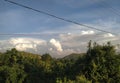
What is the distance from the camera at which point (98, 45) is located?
31.5 meters

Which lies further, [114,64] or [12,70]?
[12,70]

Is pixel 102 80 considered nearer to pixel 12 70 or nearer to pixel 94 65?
pixel 94 65

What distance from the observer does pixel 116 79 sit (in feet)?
98.2

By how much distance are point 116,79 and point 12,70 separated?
3006 cm

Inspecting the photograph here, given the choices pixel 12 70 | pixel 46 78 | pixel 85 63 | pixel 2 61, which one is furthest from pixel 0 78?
pixel 85 63

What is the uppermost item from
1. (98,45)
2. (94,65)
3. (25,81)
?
(98,45)

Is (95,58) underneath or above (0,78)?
above

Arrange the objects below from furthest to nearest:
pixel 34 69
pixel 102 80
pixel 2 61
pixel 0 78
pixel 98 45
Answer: pixel 2 61 → pixel 34 69 → pixel 0 78 → pixel 98 45 → pixel 102 80

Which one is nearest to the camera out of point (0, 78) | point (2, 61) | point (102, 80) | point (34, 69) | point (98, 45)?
point (102, 80)

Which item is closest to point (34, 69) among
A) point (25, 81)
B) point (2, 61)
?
point (25, 81)

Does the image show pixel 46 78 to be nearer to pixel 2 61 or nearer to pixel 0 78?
pixel 0 78

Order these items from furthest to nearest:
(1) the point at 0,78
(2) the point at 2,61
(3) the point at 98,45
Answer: (2) the point at 2,61, (1) the point at 0,78, (3) the point at 98,45

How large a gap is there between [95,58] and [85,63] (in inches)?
Result: 56.2

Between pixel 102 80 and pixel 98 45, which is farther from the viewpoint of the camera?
pixel 98 45
